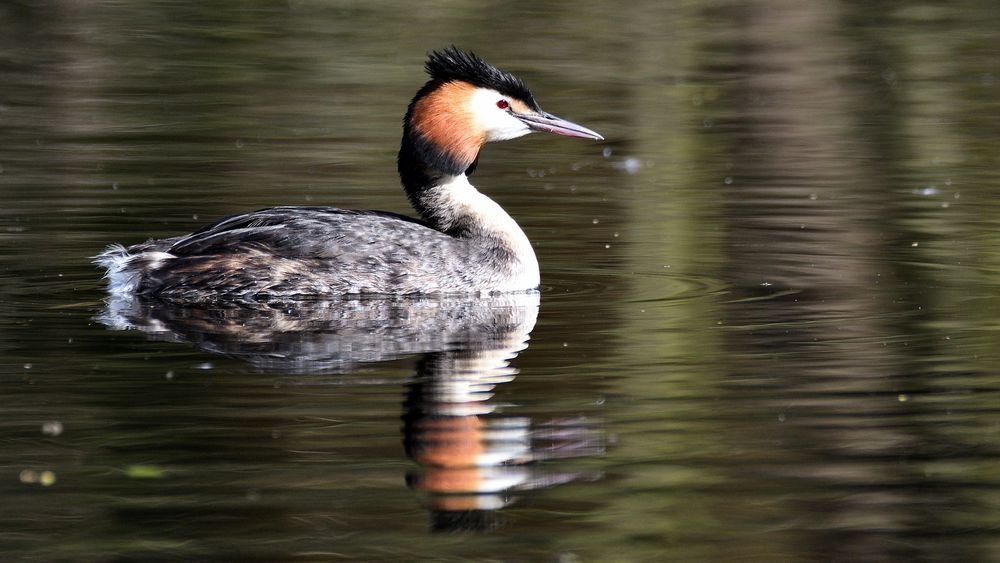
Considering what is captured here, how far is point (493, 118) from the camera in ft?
31.2

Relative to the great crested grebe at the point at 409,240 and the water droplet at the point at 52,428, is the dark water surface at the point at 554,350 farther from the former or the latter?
the great crested grebe at the point at 409,240

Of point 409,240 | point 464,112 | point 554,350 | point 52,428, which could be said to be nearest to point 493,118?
point 464,112

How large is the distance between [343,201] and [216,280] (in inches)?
121

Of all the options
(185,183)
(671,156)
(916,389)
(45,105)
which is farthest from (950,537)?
(45,105)

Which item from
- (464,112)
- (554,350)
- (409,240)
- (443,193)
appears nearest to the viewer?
(554,350)

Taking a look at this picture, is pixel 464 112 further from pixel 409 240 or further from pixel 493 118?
pixel 409 240

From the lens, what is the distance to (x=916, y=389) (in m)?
6.80

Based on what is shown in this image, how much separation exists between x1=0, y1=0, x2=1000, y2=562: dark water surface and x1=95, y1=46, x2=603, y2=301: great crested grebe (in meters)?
0.20

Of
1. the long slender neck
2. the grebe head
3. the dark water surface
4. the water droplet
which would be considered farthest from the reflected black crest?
the water droplet

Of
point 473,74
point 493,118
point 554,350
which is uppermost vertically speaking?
point 473,74

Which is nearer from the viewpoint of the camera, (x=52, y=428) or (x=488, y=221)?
(x=52, y=428)

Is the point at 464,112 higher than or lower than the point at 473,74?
lower

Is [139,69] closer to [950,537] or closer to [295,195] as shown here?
[295,195]

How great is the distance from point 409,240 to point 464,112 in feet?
2.70
